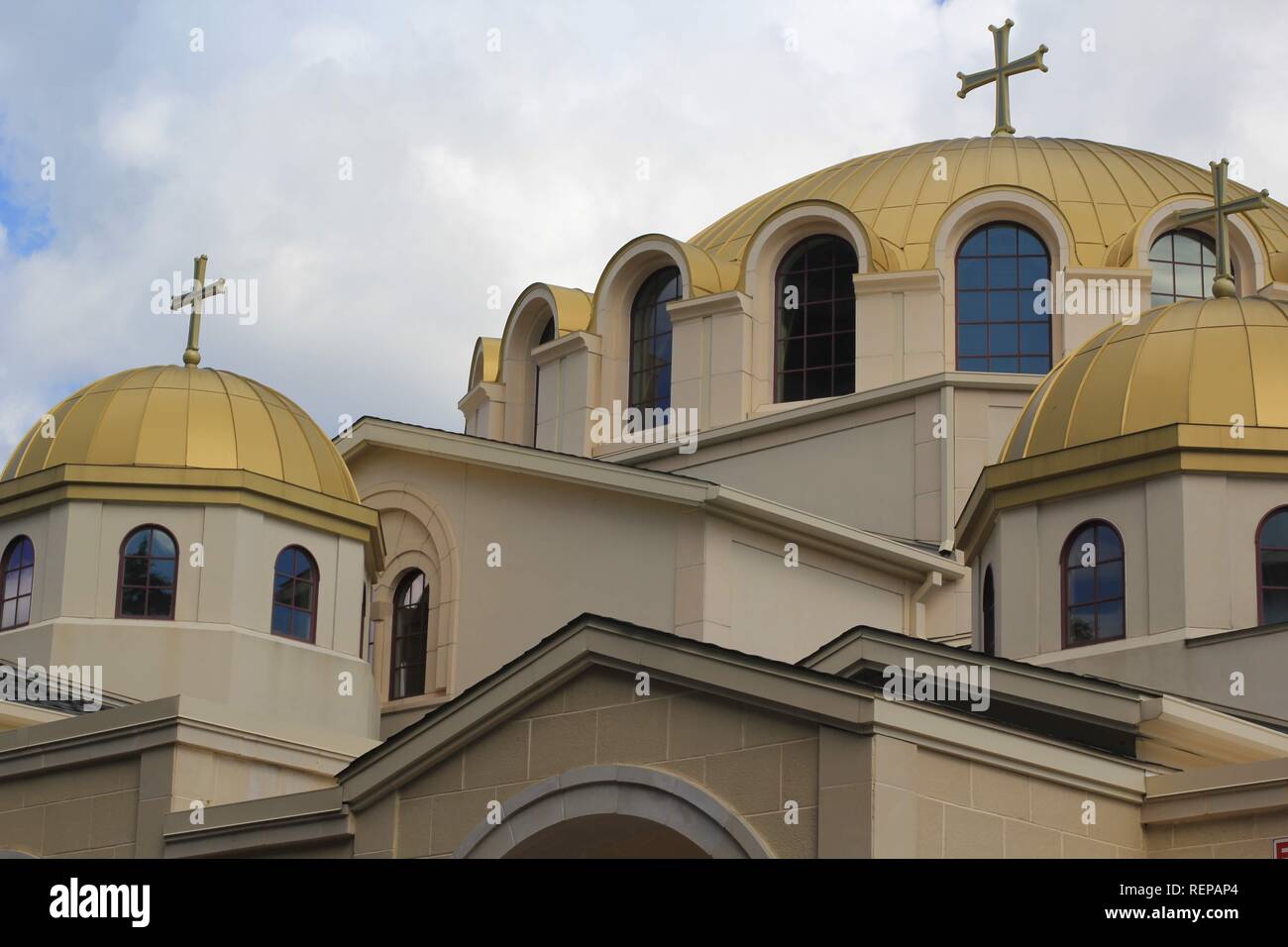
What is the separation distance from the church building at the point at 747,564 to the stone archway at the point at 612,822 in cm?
3

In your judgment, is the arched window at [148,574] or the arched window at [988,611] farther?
the arched window at [148,574]

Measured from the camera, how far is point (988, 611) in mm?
20547

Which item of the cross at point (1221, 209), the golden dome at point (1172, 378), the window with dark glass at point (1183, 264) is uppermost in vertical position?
the window with dark glass at point (1183, 264)

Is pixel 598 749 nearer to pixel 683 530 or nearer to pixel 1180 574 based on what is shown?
pixel 1180 574

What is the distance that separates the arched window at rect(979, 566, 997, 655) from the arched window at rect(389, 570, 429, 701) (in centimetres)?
643

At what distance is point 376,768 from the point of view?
51.7ft

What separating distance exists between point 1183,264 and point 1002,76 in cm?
539

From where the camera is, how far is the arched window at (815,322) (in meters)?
28.0

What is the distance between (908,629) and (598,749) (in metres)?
10.1

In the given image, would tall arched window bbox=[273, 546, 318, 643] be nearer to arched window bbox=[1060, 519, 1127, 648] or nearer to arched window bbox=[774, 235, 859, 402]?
arched window bbox=[1060, 519, 1127, 648]

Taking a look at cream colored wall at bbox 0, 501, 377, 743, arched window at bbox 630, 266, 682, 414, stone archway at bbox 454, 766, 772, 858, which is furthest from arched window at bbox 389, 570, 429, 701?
stone archway at bbox 454, 766, 772, 858

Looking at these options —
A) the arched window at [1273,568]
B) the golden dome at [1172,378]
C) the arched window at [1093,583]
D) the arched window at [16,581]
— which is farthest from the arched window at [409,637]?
→ the arched window at [1273,568]

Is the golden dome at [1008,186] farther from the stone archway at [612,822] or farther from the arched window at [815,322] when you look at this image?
the stone archway at [612,822]
